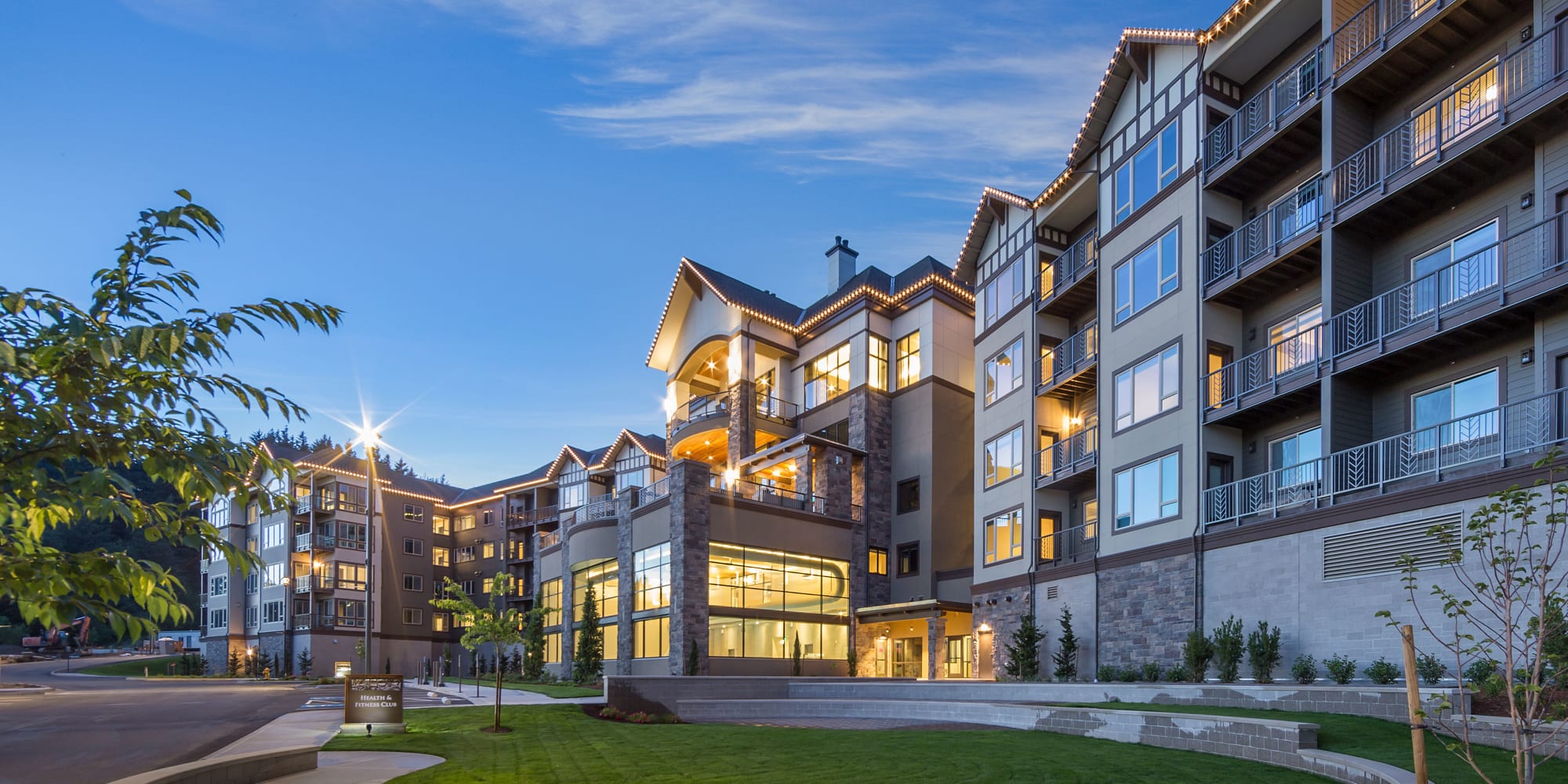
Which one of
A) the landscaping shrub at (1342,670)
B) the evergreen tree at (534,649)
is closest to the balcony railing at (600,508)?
the evergreen tree at (534,649)

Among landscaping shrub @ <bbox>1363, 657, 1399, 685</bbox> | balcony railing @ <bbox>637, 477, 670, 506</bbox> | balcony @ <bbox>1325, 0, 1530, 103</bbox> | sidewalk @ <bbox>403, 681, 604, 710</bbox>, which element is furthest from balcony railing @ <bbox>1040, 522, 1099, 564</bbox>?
sidewalk @ <bbox>403, 681, 604, 710</bbox>

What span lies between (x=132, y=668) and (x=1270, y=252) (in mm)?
82258

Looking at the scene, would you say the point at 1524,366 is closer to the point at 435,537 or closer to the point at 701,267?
the point at 701,267

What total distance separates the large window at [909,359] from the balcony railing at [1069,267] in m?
9.58

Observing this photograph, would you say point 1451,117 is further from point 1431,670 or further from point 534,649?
point 534,649

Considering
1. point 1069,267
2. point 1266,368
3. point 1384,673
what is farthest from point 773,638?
point 1384,673

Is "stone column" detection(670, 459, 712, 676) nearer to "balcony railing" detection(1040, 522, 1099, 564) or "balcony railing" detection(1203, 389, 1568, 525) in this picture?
"balcony railing" detection(1040, 522, 1099, 564)

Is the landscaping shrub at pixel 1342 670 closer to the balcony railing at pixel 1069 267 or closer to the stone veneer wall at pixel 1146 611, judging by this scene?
the stone veneer wall at pixel 1146 611

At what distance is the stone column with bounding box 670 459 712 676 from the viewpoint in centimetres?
3572

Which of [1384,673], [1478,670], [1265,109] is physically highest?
[1265,109]

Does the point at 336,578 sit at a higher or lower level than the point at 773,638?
lower

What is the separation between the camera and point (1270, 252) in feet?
74.7

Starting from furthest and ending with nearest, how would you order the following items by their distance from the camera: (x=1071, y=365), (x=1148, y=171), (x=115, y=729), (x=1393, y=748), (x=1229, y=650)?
(x=1071, y=365), (x=1148, y=171), (x=115, y=729), (x=1229, y=650), (x=1393, y=748)

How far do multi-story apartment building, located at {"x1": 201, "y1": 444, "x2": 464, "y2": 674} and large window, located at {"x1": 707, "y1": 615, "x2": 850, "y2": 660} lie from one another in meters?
35.8
